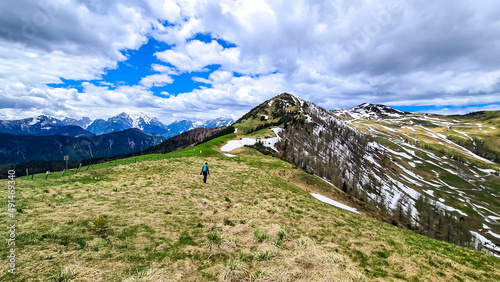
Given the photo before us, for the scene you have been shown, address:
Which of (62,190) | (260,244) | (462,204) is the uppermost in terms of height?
(62,190)

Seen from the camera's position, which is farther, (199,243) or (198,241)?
(198,241)

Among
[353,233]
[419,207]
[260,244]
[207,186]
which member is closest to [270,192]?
[207,186]

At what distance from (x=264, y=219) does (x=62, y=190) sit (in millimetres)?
19764

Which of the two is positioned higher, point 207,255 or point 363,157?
point 207,255

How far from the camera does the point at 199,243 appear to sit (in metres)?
12.3

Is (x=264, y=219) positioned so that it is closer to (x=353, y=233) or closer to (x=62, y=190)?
(x=353, y=233)

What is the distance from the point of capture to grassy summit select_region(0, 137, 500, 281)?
9172mm

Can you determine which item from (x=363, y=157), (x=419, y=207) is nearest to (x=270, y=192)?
(x=419, y=207)

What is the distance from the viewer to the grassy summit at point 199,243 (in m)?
9.17

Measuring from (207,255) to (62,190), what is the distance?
59.3ft

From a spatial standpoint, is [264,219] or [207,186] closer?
[264,219]

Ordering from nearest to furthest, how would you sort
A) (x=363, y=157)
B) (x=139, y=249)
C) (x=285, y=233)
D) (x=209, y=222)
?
(x=139, y=249) < (x=285, y=233) < (x=209, y=222) < (x=363, y=157)

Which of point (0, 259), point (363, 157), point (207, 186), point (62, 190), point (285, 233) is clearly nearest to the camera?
point (0, 259)

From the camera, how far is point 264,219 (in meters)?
17.4
